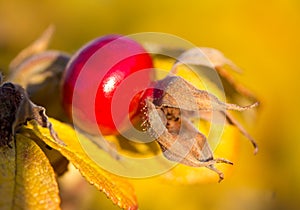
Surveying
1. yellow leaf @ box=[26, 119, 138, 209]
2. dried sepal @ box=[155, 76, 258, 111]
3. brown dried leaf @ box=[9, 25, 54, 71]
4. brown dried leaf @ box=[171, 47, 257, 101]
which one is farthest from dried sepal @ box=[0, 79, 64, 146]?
brown dried leaf @ box=[9, 25, 54, 71]

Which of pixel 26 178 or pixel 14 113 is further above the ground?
pixel 14 113

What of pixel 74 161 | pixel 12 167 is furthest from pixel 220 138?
pixel 12 167

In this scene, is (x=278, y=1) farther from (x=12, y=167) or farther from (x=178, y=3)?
(x=12, y=167)

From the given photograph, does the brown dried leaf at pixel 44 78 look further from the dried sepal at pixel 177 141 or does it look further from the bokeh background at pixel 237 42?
the bokeh background at pixel 237 42

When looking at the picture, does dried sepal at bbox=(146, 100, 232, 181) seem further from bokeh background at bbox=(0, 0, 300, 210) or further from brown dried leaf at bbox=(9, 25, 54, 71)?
bokeh background at bbox=(0, 0, 300, 210)

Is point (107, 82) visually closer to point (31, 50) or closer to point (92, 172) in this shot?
point (92, 172)

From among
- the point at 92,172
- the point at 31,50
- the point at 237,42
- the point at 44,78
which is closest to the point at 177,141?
the point at 92,172

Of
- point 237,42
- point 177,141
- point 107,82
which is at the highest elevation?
point 107,82

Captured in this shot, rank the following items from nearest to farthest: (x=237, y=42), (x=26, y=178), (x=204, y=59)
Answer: (x=26, y=178) → (x=204, y=59) → (x=237, y=42)
